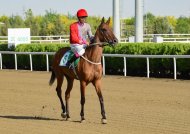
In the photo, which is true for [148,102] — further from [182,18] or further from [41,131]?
[182,18]

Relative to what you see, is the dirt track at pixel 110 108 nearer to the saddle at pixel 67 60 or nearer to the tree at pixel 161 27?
the saddle at pixel 67 60

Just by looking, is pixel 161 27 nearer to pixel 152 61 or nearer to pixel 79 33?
pixel 152 61

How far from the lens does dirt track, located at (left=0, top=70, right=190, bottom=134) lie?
28.2 ft

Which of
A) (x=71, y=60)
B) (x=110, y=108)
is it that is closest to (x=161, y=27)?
(x=110, y=108)

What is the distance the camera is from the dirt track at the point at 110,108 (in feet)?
28.2

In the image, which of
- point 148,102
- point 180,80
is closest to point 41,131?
point 148,102

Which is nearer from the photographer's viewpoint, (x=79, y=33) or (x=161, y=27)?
(x=79, y=33)

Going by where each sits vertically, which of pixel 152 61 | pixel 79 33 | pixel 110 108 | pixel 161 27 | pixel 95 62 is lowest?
pixel 110 108

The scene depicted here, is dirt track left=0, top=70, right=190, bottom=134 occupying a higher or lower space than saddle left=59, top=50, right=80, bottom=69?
lower

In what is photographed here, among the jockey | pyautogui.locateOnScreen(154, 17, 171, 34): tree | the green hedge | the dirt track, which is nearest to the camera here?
the dirt track

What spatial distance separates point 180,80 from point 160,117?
6951mm

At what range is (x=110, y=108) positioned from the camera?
11.1m

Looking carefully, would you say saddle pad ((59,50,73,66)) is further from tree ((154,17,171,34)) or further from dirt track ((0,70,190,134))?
tree ((154,17,171,34))

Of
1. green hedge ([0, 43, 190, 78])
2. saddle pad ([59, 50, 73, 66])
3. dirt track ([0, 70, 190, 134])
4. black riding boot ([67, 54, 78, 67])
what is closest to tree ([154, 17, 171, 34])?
green hedge ([0, 43, 190, 78])
